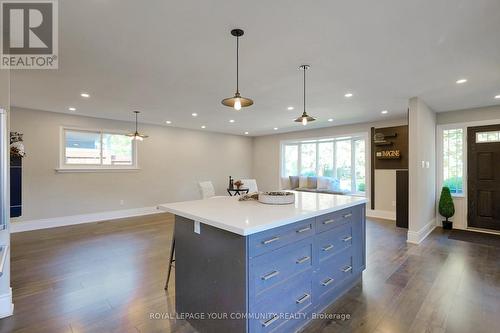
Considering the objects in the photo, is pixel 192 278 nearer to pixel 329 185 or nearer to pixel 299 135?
pixel 329 185

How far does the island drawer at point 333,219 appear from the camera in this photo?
215cm

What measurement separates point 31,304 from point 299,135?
7167mm

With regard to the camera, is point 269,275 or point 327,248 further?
point 327,248

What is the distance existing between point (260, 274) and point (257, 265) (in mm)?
76

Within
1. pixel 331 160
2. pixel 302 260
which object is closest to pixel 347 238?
pixel 302 260

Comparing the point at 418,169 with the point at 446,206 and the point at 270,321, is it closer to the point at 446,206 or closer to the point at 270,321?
the point at 446,206

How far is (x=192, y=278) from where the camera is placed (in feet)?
6.56

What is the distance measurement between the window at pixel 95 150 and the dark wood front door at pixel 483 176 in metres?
7.67

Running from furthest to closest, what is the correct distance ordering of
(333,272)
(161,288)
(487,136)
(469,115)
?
1. (469,115)
2. (487,136)
3. (161,288)
4. (333,272)

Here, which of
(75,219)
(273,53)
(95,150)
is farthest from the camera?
(95,150)

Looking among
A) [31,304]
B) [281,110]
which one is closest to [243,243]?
[31,304]

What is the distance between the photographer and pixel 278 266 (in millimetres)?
1752

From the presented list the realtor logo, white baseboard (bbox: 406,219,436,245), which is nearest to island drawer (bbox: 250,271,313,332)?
the realtor logo

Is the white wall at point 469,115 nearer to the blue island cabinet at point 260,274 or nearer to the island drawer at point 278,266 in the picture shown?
the blue island cabinet at point 260,274
